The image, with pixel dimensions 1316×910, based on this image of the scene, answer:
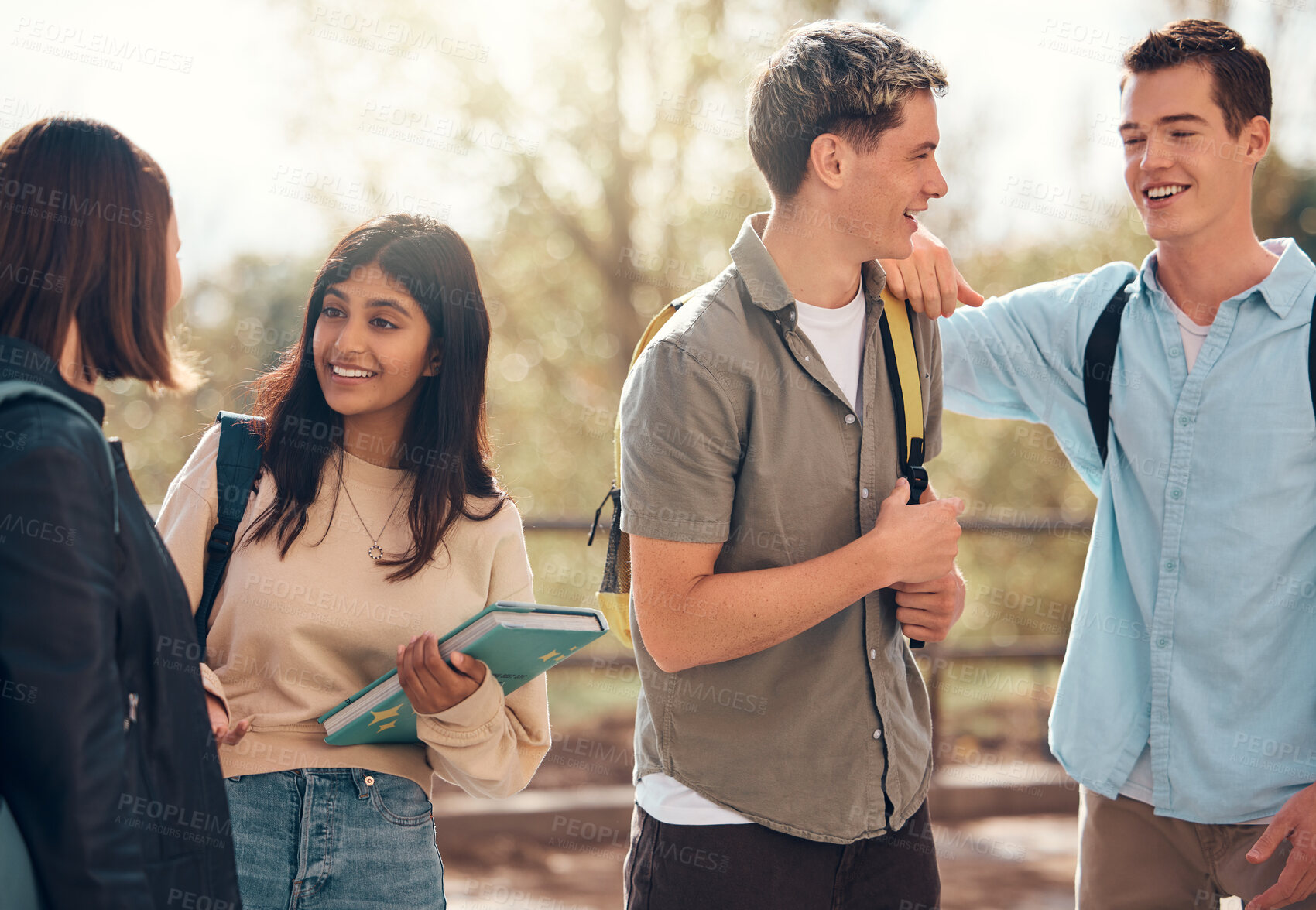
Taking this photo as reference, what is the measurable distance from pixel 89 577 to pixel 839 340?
1165mm

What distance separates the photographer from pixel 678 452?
1.55 meters

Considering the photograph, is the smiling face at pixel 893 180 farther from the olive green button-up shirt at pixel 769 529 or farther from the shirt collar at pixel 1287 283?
the shirt collar at pixel 1287 283

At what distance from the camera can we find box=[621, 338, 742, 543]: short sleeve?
5.06ft

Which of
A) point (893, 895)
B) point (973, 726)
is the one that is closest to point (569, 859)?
point (893, 895)

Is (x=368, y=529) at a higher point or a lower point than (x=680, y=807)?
higher

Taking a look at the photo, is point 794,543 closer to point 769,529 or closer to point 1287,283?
point 769,529

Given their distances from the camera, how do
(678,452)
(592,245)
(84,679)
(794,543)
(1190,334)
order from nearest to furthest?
(84,679), (678,452), (794,543), (1190,334), (592,245)

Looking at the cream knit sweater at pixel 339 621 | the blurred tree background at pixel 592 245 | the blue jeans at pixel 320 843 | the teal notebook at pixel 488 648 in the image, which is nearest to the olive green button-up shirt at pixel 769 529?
the teal notebook at pixel 488 648

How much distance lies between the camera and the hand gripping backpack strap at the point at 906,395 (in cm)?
176

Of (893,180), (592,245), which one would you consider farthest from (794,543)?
(592,245)

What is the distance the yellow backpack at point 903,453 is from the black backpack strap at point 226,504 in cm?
59

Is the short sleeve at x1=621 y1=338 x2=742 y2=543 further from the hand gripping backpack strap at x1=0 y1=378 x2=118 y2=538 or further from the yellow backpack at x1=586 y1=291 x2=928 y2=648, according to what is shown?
the hand gripping backpack strap at x1=0 y1=378 x2=118 y2=538

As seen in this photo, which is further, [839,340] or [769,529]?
[839,340]

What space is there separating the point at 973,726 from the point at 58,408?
6783 mm
